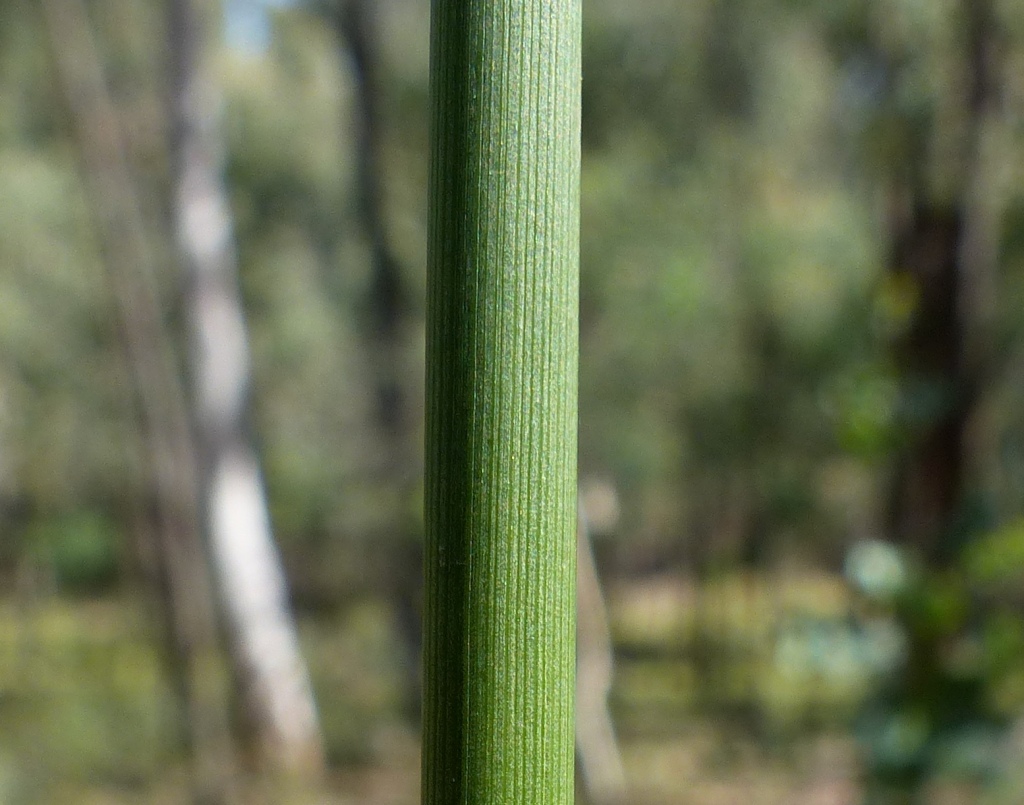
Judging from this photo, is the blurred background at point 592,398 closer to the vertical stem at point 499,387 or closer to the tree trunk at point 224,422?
the tree trunk at point 224,422

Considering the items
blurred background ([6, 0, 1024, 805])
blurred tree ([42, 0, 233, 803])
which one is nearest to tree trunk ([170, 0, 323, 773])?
blurred background ([6, 0, 1024, 805])

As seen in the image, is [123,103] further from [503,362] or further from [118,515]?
[503,362]

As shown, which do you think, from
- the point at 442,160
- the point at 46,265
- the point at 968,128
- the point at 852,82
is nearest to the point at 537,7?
the point at 442,160

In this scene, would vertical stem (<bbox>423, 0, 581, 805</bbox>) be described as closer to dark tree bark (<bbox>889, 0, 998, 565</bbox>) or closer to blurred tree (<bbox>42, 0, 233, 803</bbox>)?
dark tree bark (<bbox>889, 0, 998, 565</bbox>)

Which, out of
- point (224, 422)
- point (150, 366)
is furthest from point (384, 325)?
point (150, 366)

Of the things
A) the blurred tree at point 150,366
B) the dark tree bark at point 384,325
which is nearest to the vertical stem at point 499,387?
the blurred tree at point 150,366
